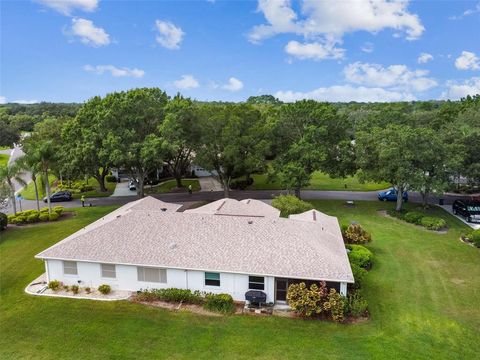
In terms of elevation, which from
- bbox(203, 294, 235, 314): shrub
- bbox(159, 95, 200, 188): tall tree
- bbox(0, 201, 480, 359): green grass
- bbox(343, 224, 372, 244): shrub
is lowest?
bbox(0, 201, 480, 359): green grass

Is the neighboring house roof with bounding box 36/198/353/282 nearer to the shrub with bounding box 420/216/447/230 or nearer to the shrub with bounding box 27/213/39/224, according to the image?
the shrub with bounding box 420/216/447/230

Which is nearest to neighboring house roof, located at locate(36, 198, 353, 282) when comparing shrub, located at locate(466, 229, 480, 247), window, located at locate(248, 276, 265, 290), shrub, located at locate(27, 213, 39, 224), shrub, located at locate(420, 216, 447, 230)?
window, located at locate(248, 276, 265, 290)

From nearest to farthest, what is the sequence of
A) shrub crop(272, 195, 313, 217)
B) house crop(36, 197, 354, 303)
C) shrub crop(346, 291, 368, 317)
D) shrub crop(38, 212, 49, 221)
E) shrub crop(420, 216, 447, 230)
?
shrub crop(346, 291, 368, 317), house crop(36, 197, 354, 303), shrub crop(272, 195, 313, 217), shrub crop(420, 216, 447, 230), shrub crop(38, 212, 49, 221)

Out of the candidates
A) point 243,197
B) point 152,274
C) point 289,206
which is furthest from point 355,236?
point 243,197

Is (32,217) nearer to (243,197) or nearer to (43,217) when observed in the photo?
(43,217)

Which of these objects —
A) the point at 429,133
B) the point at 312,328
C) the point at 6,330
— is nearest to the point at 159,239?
the point at 6,330

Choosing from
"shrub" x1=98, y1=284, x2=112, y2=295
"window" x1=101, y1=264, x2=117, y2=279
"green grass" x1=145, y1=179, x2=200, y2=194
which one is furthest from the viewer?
"green grass" x1=145, y1=179, x2=200, y2=194
